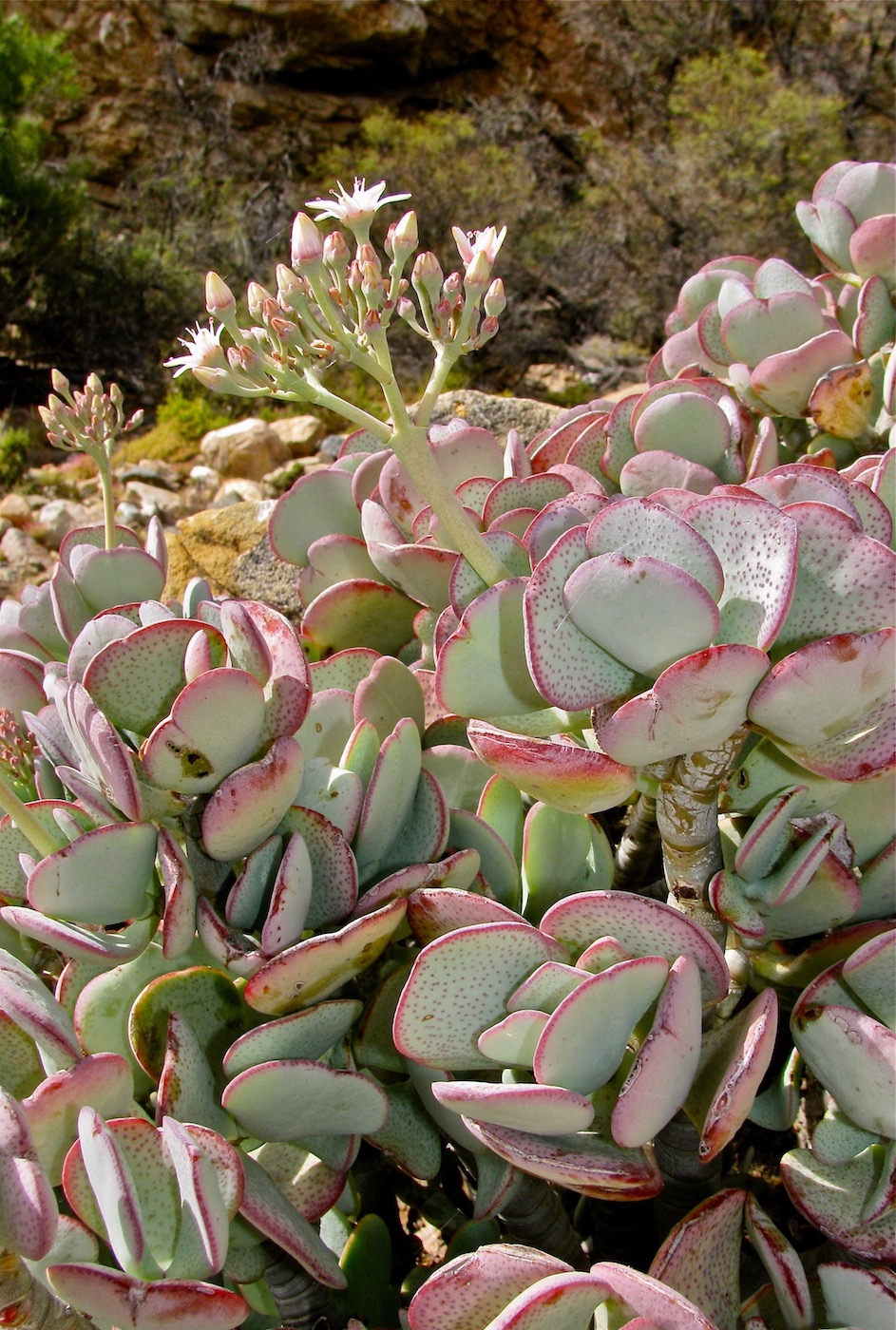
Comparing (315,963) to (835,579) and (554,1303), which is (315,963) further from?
(835,579)

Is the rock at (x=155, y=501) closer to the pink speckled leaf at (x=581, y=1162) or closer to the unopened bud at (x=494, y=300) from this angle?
the unopened bud at (x=494, y=300)

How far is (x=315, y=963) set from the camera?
699 mm

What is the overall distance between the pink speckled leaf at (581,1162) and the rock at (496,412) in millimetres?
1420

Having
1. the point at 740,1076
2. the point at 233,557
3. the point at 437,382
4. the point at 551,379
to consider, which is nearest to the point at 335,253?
the point at 437,382

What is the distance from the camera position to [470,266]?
0.72 meters

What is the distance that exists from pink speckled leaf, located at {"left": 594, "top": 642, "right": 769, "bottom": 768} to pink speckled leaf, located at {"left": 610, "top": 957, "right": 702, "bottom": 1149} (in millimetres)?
135

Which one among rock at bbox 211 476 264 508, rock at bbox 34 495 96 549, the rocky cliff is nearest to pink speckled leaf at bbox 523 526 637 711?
rock at bbox 211 476 264 508

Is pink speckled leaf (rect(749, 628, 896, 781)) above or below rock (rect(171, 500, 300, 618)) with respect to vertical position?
above

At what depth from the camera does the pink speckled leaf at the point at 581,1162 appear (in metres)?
0.62

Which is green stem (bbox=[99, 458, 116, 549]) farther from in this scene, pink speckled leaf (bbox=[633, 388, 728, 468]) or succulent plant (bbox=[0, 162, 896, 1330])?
pink speckled leaf (bbox=[633, 388, 728, 468])

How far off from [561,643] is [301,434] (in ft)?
14.6

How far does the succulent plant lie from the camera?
62 cm

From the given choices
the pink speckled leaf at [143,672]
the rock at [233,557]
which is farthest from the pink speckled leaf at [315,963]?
the rock at [233,557]

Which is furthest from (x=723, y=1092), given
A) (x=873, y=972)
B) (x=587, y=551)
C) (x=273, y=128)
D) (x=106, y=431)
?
(x=273, y=128)
